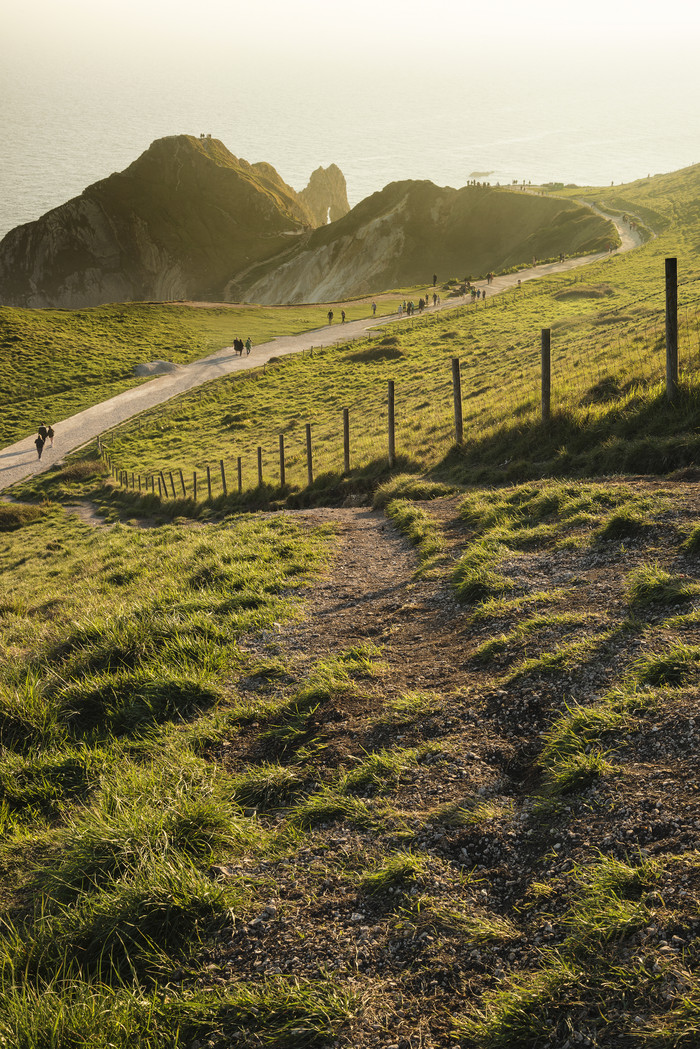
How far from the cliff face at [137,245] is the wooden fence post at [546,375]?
16402 cm

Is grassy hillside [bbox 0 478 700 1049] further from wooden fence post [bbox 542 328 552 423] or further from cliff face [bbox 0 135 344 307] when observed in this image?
cliff face [bbox 0 135 344 307]

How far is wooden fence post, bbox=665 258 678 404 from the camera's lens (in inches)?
408

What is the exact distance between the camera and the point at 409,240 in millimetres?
136250

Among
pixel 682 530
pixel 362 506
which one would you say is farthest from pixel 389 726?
pixel 362 506

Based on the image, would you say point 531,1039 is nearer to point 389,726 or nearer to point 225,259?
point 389,726

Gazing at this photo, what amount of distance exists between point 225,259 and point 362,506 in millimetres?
176537

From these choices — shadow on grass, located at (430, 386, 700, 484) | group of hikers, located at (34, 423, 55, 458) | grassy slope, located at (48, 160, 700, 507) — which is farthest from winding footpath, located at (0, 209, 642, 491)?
shadow on grass, located at (430, 386, 700, 484)

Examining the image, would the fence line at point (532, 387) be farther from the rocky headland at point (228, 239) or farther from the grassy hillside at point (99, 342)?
the rocky headland at point (228, 239)

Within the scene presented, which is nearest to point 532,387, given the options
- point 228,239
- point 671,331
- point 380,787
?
point 671,331

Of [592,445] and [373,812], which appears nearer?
[373,812]

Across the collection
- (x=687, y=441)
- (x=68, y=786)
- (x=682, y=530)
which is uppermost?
(x=687, y=441)

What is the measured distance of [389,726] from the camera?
516 cm

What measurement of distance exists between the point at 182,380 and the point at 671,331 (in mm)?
58567

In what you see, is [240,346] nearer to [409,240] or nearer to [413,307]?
[413,307]
